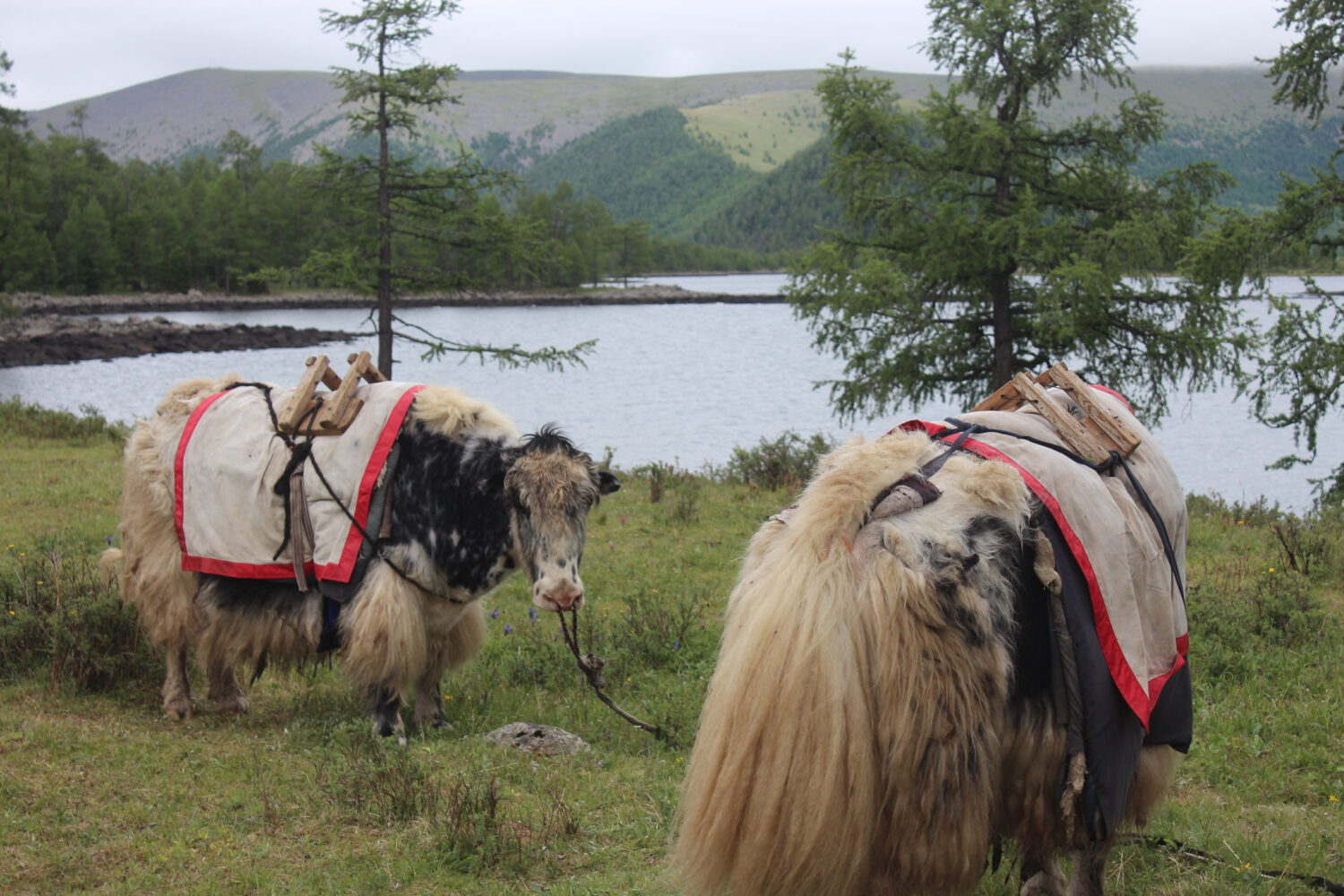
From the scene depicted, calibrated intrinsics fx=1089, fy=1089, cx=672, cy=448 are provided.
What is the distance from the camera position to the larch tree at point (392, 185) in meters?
16.7

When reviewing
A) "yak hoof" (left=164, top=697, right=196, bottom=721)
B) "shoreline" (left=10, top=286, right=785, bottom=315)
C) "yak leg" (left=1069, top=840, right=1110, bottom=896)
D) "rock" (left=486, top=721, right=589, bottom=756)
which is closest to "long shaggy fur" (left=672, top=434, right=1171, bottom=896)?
"yak leg" (left=1069, top=840, right=1110, bottom=896)

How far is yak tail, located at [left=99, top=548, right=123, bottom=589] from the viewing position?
6.52m

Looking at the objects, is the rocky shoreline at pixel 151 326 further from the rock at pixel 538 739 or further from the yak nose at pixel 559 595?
the yak nose at pixel 559 595

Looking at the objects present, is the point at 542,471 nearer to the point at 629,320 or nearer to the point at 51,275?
the point at 629,320

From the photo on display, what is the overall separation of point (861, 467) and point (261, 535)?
4.01 meters

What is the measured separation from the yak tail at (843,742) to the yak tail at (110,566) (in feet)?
17.2

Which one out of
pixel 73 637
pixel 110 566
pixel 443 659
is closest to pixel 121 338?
pixel 110 566

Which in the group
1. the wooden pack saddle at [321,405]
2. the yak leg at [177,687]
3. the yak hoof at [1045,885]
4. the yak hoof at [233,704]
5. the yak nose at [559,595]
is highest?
the wooden pack saddle at [321,405]

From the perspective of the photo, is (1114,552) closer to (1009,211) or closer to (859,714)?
(859,714)

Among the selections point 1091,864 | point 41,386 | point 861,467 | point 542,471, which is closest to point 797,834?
point 861,467

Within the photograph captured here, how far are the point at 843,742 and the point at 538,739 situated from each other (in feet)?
10.9

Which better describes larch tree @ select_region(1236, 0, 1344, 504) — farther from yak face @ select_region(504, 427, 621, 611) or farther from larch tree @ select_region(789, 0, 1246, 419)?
yak face @ select_region(504, 427, 621, 611)

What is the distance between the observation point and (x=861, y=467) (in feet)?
8.52

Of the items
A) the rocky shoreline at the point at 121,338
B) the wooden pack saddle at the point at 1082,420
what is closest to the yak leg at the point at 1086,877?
the wooden pack saddle at the point at 1082,420
